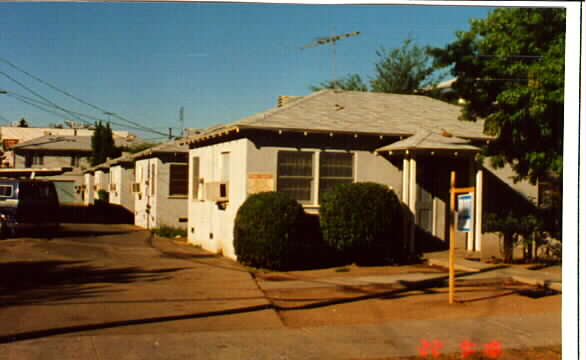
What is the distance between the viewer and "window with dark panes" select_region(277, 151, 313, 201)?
15.3 metres

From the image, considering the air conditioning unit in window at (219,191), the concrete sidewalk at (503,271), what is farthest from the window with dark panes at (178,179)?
the concrete sidewalk at (503,271)

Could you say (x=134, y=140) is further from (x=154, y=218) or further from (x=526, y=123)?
(x=526, y=123)

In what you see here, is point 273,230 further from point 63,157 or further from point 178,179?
point 63,157

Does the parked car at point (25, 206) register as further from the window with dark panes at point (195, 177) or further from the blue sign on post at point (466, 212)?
the blue sign on post at point (466, 212)

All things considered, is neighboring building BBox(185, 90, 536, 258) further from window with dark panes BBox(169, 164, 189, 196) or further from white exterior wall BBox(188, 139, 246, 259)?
window with dark panes BBox(169, 164, 189, 196)

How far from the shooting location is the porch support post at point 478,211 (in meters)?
15.2

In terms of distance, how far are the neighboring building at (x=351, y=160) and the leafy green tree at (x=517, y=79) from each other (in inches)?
79.6

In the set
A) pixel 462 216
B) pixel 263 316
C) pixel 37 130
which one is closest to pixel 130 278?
pixel 263 316

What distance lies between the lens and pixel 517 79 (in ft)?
39.7

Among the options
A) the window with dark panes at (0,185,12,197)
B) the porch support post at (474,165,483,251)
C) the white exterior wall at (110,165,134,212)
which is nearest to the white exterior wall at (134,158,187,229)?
the window with dark panes at (0,185,12,197)

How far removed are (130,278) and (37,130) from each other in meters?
52.7

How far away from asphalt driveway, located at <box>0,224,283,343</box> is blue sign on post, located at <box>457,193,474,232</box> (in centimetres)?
322

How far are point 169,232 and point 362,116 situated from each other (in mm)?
10240

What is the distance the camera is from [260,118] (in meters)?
15.6
